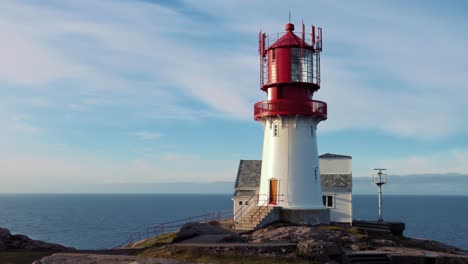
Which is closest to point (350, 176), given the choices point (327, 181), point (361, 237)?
point (327, 181)

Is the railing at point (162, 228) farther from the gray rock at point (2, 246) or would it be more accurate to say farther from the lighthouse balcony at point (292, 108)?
the gray rock at point (2, 246)

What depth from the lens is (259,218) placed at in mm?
30875

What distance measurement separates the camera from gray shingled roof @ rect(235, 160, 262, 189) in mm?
39594

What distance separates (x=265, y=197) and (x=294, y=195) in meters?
2.08

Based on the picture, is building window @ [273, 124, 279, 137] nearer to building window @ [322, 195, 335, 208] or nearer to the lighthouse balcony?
the lighthouse balcony

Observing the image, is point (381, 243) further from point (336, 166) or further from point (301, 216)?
point (336, 166)

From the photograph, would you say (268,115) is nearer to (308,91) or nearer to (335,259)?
(308,91)

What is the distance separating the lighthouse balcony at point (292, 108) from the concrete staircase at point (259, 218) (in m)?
6.32

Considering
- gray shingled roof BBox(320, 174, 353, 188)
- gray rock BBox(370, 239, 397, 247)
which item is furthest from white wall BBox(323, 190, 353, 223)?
gray rock BBox(370, 239, 397, 247)

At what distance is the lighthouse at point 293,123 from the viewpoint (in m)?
32.2

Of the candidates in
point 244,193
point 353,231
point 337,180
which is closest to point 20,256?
point 353,231

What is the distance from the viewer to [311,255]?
1883cm

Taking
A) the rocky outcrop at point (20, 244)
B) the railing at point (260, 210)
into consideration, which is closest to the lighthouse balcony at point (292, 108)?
the railing at point (260, 210)

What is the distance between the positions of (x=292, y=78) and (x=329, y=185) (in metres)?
10.0
